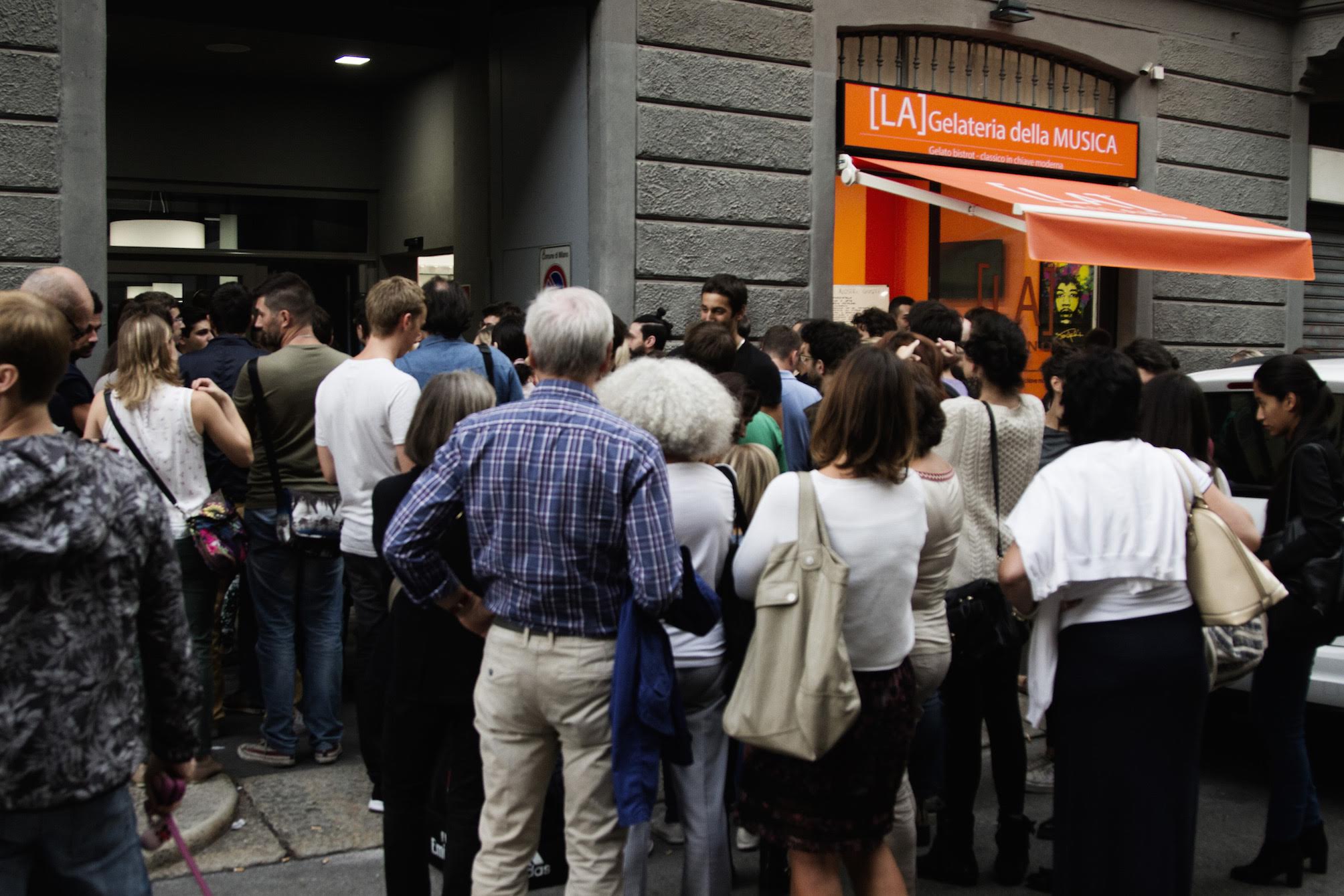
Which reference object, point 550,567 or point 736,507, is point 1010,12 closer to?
point 736,507

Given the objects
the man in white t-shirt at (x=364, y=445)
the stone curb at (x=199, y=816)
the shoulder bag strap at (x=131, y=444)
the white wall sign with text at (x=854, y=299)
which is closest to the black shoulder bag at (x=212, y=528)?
the shoulder bag strap at (x=131, y=444)

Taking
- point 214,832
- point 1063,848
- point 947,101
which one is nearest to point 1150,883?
point 1063,848

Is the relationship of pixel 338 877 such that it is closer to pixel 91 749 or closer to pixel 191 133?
pixel 91 749

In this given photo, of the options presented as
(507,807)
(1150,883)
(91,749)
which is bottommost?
(1150,883)

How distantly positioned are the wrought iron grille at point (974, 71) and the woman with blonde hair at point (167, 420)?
6.37 meters

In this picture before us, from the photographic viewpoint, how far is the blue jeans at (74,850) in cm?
247

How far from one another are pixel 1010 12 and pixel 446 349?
6744 millimetres

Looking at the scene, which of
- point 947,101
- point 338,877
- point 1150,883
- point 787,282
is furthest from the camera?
point 947,101

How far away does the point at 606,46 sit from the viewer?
8695 millimetres

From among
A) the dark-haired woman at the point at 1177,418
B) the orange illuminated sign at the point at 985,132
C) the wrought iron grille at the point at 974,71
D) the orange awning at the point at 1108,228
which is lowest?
the dark-haired woman at the point at 1177,418

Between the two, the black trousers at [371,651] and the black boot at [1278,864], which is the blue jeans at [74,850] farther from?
the black boot at [1278,864]

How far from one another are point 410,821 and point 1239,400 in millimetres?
4373

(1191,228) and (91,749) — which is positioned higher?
(1191,228)

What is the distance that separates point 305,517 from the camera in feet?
18.1
